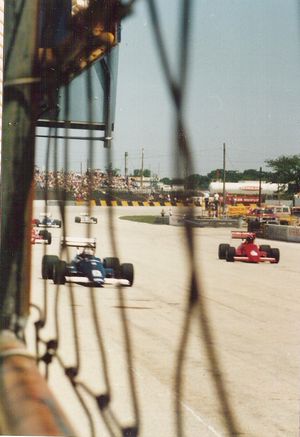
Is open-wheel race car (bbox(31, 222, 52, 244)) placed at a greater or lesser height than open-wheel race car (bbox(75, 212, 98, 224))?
lesser

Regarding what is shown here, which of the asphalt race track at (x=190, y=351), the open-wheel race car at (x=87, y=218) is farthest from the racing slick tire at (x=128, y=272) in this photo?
the open-wheel race car at (x=87, y=218)

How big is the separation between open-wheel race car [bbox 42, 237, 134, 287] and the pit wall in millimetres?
11553

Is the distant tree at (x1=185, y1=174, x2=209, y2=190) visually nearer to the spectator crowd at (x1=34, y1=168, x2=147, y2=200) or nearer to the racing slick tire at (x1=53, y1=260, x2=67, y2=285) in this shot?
the spectator crowd at (x1=34, y1=168, x2=147, y2=200)

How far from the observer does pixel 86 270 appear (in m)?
8.21

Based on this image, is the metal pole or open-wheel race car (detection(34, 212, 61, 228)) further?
open-wheel race car (detection(34, 212, 61, 228))

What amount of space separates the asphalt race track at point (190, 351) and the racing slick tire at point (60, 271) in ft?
0.53

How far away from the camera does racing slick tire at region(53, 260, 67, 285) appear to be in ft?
24.5

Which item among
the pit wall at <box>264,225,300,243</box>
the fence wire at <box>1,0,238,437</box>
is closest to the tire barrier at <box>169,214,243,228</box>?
the fence wire at <box>1,0,238,437</box>

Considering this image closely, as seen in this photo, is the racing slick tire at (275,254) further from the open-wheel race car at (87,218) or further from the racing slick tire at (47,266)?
the open-wheel race car at (87,218)

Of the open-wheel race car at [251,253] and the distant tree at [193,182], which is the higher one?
the distant tree at [193,182]

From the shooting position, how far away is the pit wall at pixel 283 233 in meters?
20.1

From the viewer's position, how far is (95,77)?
4.38 metres

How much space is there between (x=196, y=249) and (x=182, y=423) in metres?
1.09

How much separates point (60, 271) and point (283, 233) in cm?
1346
